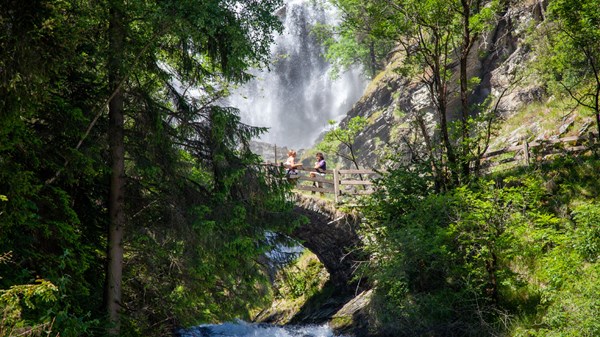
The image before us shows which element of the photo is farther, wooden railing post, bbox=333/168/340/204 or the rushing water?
wooden railing post, bbox=333/168/340/204

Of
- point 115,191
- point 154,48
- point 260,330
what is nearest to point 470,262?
point 115,191

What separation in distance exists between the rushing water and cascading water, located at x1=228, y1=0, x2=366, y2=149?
3334cm

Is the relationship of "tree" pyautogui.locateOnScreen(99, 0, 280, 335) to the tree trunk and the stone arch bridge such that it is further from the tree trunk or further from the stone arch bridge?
the stone arch bridge

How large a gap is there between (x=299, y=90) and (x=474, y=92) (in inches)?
1043

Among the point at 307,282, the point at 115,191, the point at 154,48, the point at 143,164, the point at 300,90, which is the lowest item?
the point at 307,282

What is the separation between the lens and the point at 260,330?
17.2 m

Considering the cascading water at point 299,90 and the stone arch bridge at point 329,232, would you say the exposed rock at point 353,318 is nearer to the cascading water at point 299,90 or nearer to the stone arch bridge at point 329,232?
the stone arch bridge at point 329,232

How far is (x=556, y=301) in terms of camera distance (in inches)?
355

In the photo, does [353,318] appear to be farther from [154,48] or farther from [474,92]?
[474,92]

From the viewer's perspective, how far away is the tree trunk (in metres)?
8.18

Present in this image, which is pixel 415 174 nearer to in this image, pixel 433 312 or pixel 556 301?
pixel 433 312

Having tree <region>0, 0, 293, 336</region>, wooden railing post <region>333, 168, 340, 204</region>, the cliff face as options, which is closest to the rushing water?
wooden railing post <region>333, 168, 340, 204</region>

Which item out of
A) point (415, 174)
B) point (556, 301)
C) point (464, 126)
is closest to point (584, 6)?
point (464, 126)

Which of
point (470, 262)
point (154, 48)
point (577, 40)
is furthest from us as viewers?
point (577, 40)
